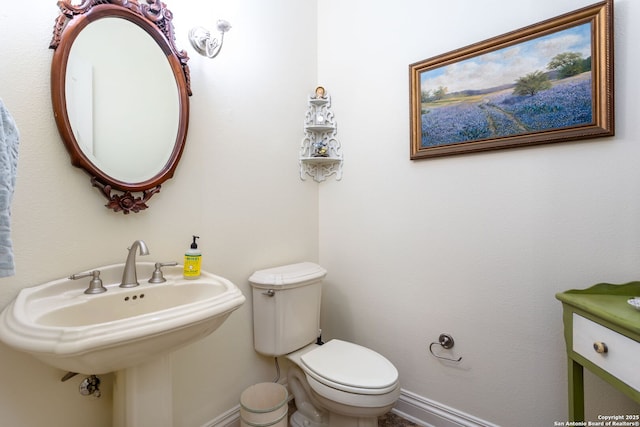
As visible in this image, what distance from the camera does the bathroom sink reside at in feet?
2.09

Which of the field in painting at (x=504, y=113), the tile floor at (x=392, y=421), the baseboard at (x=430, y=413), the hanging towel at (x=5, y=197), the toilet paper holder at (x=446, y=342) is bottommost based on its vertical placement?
the tile floor at (x=392, y=421)

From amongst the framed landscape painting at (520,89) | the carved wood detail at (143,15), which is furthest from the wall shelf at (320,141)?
the carved wood detail at (143,15)

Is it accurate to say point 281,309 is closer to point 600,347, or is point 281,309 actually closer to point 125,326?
point 125,326

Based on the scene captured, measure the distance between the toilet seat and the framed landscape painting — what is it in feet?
3.33

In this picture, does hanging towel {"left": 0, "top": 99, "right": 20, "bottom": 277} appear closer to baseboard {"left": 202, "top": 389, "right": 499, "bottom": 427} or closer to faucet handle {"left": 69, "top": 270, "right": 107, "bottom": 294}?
faucet handle {"left": 69, "top": 270, "right": 107, "bottom": 294}

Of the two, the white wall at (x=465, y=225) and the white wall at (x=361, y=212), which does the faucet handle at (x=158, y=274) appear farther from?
the white wall at (x=465, y=225)

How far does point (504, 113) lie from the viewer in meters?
1.26

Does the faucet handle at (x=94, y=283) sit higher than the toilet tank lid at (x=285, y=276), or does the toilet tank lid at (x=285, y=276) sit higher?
the faucet handle at (x=94, y=283)

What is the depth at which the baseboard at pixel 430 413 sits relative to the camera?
4.46ft

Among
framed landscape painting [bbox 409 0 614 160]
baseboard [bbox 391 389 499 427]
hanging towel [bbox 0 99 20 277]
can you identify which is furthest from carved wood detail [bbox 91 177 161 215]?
baseboard [bbox 391 389 499 427]

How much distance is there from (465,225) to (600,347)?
0.63m

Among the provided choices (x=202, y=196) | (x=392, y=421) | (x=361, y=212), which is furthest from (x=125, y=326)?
(x=392, y=421)

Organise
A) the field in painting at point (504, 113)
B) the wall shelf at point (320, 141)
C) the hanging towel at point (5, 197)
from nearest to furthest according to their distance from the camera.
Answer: the hanging towel at point (5, 197) < the field in painting at point (504, 113) < the wall shelf at point (320, 141)

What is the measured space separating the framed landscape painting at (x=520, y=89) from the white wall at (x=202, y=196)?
0.76 m
